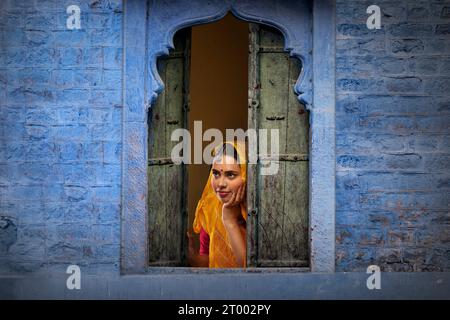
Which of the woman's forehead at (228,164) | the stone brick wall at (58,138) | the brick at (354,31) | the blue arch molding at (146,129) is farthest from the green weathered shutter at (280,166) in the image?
the stone brick wall at (58,138)

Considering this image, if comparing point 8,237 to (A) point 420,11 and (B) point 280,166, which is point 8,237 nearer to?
(B) point 280,166

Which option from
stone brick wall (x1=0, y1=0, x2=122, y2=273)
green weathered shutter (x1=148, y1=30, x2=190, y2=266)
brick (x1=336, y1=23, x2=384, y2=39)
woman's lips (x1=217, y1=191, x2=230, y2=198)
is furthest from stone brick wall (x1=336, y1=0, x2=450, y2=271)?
stone brick wall (x1=0, y1=0, x2=122, y2=273)

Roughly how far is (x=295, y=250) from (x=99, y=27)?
8.53ft

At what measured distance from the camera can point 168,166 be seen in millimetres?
8516

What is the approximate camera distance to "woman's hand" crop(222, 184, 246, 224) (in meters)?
9.06

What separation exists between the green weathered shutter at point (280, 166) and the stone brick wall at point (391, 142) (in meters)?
0.38

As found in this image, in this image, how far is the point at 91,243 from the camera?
26.6 feet

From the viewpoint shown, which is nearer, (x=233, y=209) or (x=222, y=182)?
(x=222, y=182)

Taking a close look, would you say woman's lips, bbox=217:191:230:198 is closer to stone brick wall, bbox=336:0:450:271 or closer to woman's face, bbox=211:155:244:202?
woman's face, bbox=211:155:244:202

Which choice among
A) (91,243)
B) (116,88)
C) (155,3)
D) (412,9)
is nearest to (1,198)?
(91,243)

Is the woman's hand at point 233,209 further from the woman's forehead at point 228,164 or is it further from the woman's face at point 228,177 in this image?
the woman's forehead at point 228,164

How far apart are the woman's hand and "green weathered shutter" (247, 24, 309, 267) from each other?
672 mm

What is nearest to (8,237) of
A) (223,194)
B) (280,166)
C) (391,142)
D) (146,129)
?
(146,129)

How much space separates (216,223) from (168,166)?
100cm
